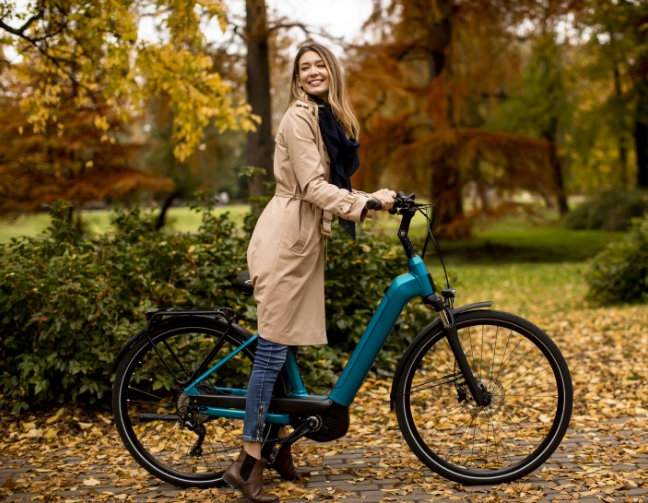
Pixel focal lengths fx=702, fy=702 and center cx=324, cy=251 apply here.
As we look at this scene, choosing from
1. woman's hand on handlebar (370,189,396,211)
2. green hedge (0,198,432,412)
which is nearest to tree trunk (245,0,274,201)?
green hedge (0,198,432,412)

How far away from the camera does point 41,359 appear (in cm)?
421

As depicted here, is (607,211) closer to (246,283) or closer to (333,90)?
(333,90)

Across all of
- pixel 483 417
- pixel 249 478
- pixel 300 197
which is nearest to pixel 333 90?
pixel 300 197

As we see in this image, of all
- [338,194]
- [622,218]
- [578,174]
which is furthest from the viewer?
[578,174]

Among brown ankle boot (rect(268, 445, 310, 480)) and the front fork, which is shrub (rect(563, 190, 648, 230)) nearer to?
the front fork

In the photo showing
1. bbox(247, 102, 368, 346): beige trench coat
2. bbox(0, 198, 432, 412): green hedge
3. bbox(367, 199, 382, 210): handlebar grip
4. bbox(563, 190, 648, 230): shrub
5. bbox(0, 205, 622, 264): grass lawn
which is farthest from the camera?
bbox(563, 190, 648, 230): shrub

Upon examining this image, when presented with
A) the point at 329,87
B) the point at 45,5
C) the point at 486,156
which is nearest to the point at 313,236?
the point at 329,87

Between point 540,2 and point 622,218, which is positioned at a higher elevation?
point 540,2

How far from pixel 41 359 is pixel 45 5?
2.79 m

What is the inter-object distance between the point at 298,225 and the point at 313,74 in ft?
2.17

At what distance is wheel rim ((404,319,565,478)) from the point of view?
124 inches

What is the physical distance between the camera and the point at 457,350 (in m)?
3.10

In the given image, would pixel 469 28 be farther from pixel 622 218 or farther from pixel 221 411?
pixel 221 411

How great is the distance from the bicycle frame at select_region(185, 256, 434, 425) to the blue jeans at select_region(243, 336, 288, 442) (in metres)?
0.09
